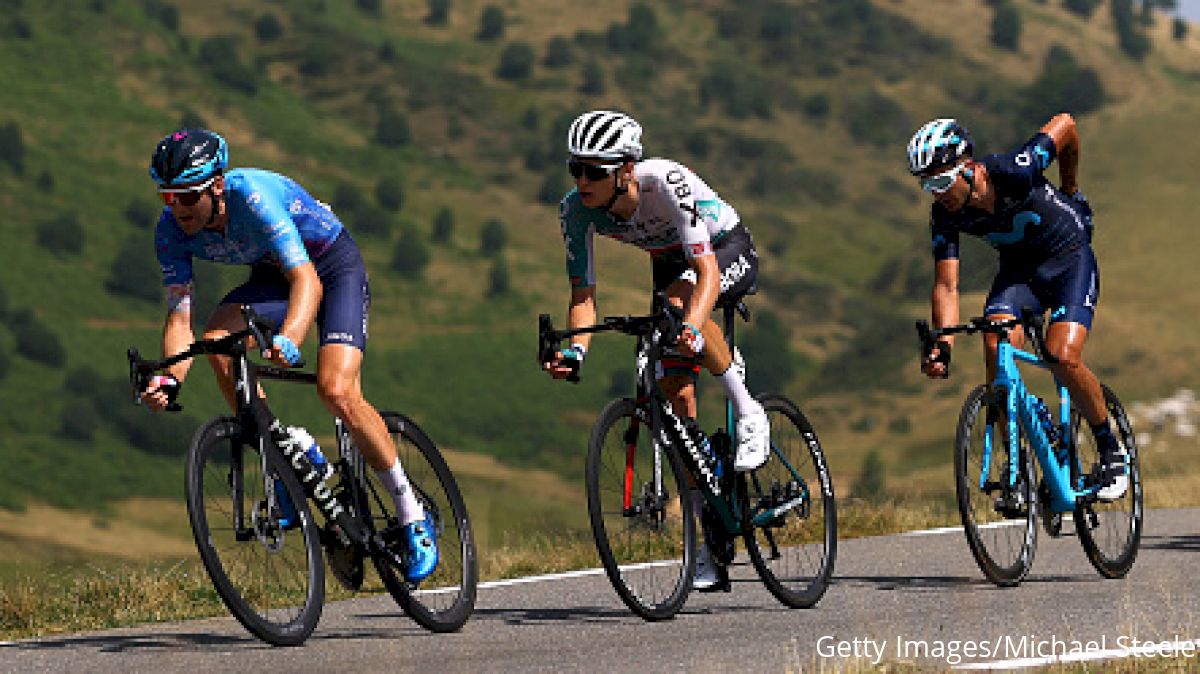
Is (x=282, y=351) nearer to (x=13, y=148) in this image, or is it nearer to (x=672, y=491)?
(x=672, y=491)

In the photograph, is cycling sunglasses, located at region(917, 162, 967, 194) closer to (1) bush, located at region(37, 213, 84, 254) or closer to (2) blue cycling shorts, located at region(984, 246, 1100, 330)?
(2) blue cycling shorts, located at region(984, 246, 1100, 330)

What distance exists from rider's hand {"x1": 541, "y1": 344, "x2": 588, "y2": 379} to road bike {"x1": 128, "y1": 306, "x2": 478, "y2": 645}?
1.94ft

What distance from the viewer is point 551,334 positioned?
843 centimetres

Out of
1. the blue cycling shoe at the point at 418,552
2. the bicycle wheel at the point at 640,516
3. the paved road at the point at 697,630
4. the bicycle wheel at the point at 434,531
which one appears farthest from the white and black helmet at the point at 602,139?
the paved road at the point at 697,630

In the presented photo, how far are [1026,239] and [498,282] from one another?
153 m

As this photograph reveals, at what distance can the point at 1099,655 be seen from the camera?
7523 mm

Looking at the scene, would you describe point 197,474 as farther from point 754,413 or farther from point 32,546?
point 32,546

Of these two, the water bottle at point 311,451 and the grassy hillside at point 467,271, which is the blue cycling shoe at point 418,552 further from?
the grassy hillside at point 467,271

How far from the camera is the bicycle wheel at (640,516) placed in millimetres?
8227

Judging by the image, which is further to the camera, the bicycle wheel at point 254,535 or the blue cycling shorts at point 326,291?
the blue cycling shorts at point 326,291

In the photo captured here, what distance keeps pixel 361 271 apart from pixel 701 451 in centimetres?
163

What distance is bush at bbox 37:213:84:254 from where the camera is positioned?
157 meters

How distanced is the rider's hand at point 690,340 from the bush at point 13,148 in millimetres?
165946

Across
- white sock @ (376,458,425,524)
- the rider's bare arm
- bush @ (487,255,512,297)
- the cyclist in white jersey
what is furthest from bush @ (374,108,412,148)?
white sock @ (376,458,425,524)
